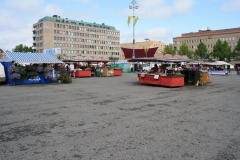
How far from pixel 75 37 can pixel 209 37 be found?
243 ft

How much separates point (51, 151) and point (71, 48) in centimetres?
12804

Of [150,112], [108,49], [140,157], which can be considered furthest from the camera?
[108,49]

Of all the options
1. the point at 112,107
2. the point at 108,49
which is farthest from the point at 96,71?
the point at 108,49

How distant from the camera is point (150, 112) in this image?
8312 millimetres

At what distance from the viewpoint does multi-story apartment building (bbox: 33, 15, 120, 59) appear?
118m

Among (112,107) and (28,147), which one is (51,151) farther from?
(112,107)

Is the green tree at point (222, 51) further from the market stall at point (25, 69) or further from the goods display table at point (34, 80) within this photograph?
the goods display table at point (34, 80)

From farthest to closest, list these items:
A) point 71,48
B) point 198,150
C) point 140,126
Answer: point 71,48
point 140,126
point 198,150

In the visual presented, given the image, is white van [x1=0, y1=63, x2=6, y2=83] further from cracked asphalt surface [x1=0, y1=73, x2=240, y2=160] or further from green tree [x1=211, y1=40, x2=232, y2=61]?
green tree [x1=211, y1=40, x2=232, y2=61]

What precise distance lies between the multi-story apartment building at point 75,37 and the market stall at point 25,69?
Answer: 277 ft

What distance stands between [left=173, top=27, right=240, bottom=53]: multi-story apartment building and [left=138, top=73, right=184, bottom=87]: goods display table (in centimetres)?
10880

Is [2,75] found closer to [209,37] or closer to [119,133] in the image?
[119,133]

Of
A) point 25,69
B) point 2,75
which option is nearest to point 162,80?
point 25,69

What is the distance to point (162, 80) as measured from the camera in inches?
704
